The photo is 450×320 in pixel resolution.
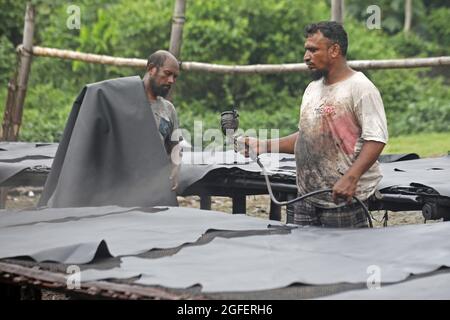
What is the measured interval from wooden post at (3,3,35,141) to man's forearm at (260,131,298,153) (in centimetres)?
546

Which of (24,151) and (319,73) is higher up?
(319,73)

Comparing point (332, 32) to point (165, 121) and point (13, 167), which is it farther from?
point (13, 167)

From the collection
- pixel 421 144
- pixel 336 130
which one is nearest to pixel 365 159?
pixel 336 130

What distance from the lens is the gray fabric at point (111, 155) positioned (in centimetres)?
559

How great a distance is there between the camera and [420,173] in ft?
20.6

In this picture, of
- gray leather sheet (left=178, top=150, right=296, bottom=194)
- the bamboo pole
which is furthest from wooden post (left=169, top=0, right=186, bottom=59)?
gray leather sheet (left=178, top=150, right=296, bottom=194)

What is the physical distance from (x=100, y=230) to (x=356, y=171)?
1295mm

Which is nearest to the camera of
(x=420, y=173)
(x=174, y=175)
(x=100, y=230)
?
(x=100, y=230)

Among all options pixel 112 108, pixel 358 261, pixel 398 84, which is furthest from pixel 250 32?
pixel 358 261

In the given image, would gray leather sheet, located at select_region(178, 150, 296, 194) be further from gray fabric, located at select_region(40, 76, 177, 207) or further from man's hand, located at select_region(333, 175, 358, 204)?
man's hand, located at select_region(333, 175, 358, 204)

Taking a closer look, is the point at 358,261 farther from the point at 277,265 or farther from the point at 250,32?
the point at 250,32

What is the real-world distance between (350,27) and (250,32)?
10.4ft

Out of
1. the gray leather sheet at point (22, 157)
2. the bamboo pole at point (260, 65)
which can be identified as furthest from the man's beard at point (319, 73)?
the bamboo pole at point (260, 65)
